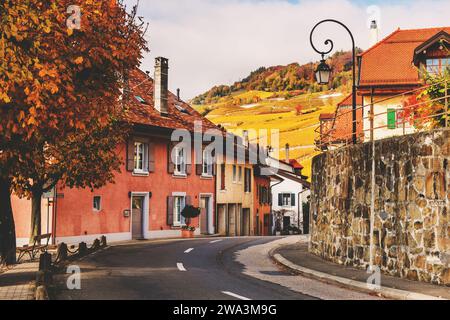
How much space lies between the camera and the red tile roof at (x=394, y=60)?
30984mm

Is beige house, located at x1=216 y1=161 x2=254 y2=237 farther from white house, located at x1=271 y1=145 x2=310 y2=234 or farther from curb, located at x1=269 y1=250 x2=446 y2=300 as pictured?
curb, located at x1=269 y1=250 x2=446 y2=300

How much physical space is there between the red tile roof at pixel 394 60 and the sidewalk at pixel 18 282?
2085 centimetres

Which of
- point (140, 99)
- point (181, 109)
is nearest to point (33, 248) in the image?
point (140, 99)

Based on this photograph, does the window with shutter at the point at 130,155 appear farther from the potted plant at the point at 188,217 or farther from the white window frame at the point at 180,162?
the potted plant at the point at 188,217

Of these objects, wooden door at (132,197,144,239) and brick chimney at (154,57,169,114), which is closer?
wooden door at (132,197,144,239)

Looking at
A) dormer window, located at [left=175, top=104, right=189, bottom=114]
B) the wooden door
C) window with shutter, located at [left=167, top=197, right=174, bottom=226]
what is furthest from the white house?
the wooden door

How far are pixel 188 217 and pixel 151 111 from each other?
692cm

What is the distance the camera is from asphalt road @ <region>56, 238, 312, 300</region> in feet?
36.1

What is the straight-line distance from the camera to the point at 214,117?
522 ft

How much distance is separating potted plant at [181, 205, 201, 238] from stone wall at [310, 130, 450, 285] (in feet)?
59.7

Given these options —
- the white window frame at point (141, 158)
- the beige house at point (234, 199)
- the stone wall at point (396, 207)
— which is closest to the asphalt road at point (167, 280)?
the stone wall at point (396, 207)

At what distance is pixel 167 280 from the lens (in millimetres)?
13258
